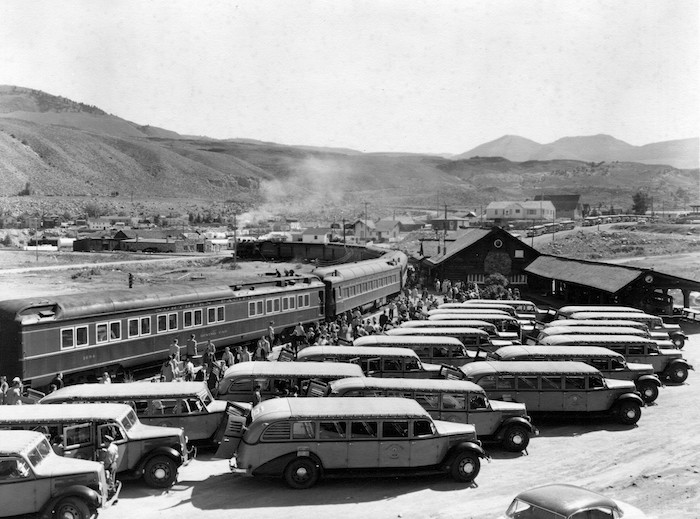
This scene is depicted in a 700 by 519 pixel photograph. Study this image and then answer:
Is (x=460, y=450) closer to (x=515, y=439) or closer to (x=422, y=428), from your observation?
(x=422, y=428)

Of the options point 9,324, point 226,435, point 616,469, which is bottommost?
point 616,469

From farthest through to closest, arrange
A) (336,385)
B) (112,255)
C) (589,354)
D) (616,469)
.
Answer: (112,255)
(589,354)
(336,385)
(616,469)

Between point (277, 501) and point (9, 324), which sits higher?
point (9, 324)

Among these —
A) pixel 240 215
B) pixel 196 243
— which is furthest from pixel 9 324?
pixel 240 215

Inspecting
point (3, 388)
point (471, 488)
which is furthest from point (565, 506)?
point (3, 388)

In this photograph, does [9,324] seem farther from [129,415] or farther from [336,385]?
[336,385]

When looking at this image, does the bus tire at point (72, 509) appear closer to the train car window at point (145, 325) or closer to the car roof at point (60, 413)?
the car roof at point (60, 413)

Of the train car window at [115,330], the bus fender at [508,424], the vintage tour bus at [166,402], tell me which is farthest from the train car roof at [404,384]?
the train car window at [115,330]

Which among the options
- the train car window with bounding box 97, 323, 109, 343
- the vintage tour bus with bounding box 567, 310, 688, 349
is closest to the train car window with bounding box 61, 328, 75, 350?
the train car window with bounding box 97, 323, 109, 343
